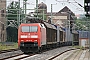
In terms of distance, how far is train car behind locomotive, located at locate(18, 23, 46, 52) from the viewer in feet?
94.5

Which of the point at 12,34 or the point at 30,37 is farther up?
the point at 30,37

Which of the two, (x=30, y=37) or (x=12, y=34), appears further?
(x=12, y=34)

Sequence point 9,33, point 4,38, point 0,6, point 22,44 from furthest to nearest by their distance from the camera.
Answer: point 9,33
point 4,38
point 0,6
point 22,44

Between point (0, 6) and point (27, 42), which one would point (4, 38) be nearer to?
point (0, 6)

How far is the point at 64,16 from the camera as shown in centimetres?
13088

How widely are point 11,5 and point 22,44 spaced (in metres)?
72.6

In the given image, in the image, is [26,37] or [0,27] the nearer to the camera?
[26,37]

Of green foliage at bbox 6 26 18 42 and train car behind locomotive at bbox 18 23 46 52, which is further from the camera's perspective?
green foliage at bbox 6 26 18 42

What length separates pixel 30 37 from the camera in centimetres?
2892

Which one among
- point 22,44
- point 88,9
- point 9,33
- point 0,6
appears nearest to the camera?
point 88,9

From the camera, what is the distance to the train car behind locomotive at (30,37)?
28.8 meters

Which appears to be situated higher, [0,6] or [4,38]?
[0,6]

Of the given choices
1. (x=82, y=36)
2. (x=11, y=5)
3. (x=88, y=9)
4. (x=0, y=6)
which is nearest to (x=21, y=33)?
(x=88, y=9)

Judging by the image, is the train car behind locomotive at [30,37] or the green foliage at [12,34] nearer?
the train car behind locomotive at [30,37]
